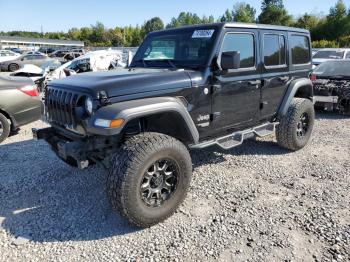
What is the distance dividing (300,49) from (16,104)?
5.14 meters

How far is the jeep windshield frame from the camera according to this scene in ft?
13.2

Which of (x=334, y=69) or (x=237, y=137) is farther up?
(x=334, y=69)

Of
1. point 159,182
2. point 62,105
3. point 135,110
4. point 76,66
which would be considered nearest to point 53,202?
point 62,105

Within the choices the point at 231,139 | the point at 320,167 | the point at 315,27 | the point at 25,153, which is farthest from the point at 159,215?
the point at 315,27

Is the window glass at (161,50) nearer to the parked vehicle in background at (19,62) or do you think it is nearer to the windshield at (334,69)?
the windshield at (334,69)

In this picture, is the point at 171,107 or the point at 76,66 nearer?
the point at 171,107

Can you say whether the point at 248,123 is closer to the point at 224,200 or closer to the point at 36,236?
the point at 224,200

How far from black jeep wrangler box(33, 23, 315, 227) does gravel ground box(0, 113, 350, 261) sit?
345 millimetres

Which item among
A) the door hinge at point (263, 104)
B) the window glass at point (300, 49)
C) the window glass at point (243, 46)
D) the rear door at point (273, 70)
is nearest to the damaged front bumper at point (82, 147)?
the window glass at point (243, 46)

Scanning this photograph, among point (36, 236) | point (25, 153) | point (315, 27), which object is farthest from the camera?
point (315, 27)

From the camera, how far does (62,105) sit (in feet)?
12.1

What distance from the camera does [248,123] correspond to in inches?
187

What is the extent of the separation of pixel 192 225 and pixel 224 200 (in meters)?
0.68

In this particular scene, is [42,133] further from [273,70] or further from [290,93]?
[290,93]
